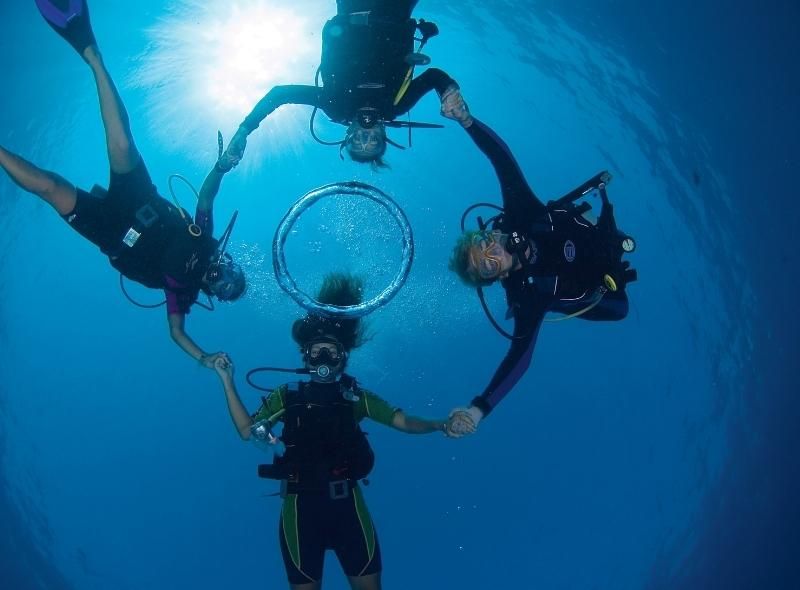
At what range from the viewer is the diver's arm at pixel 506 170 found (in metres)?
5.63

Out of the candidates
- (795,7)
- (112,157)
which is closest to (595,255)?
(112,157)

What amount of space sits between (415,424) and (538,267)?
2.27 meters

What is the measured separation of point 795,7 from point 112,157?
1318 centimetres

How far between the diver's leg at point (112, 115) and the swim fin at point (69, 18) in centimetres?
12

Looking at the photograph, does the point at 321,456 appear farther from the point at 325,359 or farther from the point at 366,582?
the point at 366,582

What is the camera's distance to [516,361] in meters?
5.17

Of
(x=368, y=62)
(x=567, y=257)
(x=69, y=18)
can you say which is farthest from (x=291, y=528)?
(x=69, y=18)

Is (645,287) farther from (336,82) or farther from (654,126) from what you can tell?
(336,82)

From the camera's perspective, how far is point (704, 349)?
17.5 m

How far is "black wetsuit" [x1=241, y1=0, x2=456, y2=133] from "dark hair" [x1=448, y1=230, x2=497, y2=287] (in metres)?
1.73

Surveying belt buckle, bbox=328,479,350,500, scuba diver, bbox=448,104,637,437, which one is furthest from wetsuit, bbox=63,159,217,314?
scuba diver, bbox=448,104,637,437

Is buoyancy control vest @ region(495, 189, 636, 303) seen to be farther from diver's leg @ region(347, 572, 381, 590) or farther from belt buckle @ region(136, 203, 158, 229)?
belt buckle @ region(136, 203, 158, 229)

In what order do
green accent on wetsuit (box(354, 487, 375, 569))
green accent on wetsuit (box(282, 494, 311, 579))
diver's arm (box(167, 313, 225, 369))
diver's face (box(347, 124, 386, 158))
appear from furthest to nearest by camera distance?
diver's face (box(347, 124, 386, 158)) → green accent on wetsuit (box(354, 487, 375, 569)) → green accent on wetsuit (box(282, 494, 311, 579)) → diver's arm (box(167, 313, 225, 369))

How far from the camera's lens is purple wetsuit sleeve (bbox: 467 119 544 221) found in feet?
18.4
